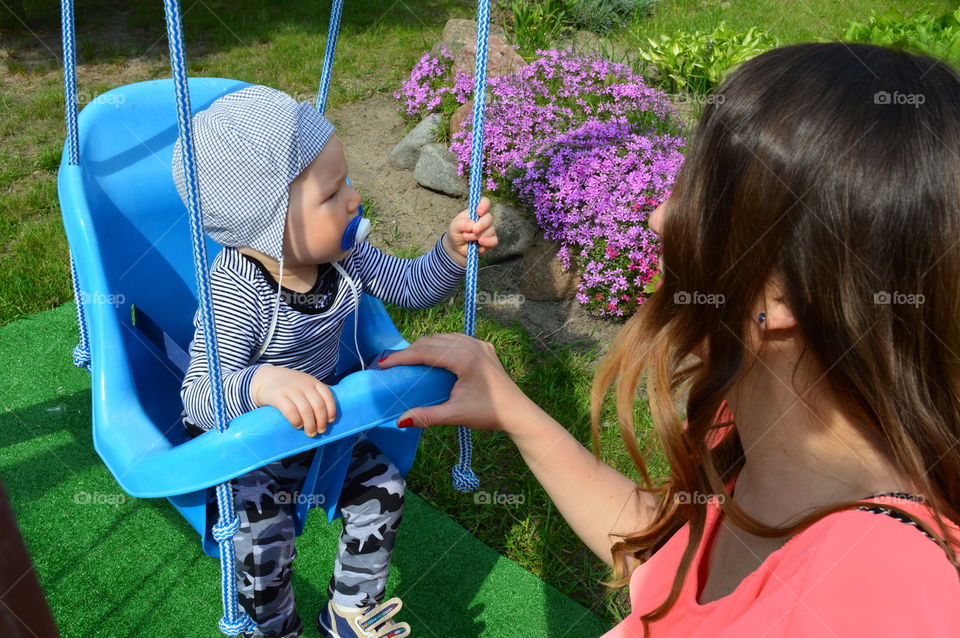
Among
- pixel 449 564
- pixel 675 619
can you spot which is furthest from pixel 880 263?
pixel 449 564

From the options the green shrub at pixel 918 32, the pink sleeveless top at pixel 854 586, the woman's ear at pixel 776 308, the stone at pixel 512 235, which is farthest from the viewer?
the green shrub at pixel 918 32

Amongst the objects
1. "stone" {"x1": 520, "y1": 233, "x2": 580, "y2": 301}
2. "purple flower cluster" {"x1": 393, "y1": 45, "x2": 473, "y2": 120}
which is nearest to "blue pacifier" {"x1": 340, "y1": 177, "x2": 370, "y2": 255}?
"stone" {"x1": 520, "y1": 233, "x2": 580, "y2": 301}

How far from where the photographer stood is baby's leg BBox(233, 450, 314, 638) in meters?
1.67

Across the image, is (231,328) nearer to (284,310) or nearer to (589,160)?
(284,310)

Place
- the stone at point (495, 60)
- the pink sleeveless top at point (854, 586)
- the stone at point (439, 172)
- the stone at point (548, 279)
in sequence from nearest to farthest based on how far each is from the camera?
the pink sleeveless top at point (854, 586)
the stone at point (548, 279)
the stone at point (439, 172)
the stone at point (495, 60)

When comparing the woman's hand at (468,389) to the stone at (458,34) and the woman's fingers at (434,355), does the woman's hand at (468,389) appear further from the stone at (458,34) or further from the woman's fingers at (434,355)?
the stone at (458,34)

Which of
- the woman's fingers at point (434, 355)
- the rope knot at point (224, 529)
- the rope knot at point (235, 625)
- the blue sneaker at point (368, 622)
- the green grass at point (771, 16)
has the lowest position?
the blue sneaker at point (368, 622)

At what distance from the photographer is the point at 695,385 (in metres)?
1.22

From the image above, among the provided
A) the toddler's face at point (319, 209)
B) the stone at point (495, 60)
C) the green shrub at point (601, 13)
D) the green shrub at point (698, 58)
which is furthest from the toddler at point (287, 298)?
the green shrub at point (601, 13)

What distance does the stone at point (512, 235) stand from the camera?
136 inches

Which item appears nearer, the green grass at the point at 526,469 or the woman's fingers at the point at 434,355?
the woman's fingers at the point at 434,355

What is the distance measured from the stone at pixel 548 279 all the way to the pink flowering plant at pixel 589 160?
0.17 feet

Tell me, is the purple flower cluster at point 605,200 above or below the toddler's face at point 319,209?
below

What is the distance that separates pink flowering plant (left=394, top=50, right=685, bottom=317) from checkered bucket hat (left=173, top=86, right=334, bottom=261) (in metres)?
1.75
